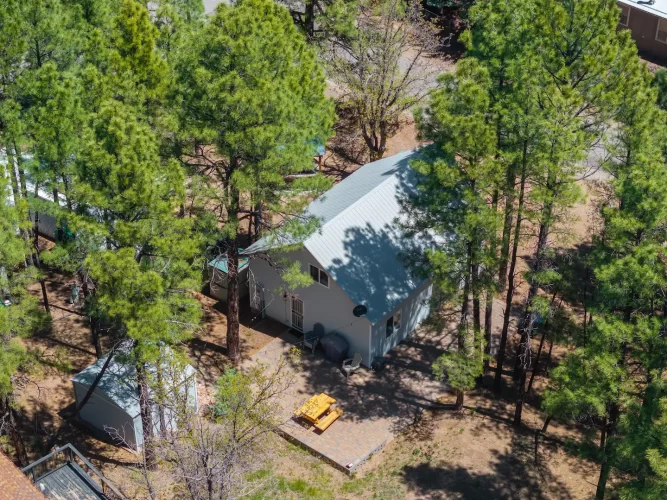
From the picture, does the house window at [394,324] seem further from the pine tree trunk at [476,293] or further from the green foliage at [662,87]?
the green foliage at [662,87]

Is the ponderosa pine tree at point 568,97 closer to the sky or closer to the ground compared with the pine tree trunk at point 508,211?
closer to the sky

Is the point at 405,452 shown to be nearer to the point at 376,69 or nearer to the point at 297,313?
the point at 297,313

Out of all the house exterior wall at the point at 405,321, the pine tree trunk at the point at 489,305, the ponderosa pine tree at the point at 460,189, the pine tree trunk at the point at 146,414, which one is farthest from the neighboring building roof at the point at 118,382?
the pine tree trunk at the point at 489,305

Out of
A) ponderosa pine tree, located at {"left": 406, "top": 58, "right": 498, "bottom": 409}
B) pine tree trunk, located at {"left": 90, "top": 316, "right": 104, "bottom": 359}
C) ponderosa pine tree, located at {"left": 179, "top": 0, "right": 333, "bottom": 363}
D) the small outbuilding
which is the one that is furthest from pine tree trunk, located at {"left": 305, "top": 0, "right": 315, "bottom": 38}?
pine tree trunk, located at {"left": 90, "top": 316, "right": 104, "bottom": 359}

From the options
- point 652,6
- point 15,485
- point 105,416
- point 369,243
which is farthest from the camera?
point 652,6

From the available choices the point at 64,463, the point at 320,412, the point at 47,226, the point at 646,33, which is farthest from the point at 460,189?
the point at 646,33

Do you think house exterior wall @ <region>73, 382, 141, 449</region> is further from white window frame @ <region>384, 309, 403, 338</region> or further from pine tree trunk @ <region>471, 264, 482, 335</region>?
pine tree trunk @ <region>471, 264, 482, 335</region>
